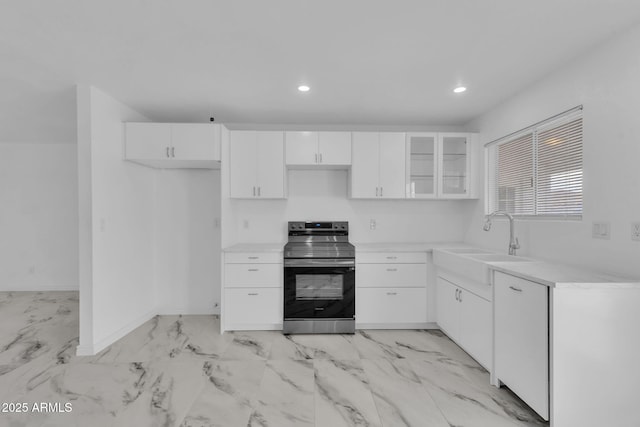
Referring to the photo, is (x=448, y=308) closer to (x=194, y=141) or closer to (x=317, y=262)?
(x=317, y=262)

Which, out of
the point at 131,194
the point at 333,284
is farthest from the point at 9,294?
the point at 333,284

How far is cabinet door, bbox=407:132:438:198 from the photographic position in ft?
11.1

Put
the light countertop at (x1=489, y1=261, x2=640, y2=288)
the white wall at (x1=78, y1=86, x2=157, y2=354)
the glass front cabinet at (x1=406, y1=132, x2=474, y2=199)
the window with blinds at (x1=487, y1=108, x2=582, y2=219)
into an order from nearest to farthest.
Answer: the light countertop at (x1=489, y1=261, x2=640, y2=288) → the window with blinds at (x1=487, y1=108, x2=582, y2=219) → the white wall at (x1=78, y1=86, x2=157, y2=354) → the glass front cabinet at (x1=406, y1=132, x2=474, y2=199)

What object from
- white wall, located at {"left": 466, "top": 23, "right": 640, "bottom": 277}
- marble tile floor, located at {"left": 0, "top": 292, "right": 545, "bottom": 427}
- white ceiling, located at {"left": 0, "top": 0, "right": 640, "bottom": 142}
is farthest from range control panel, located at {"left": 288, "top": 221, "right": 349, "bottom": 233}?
white wall, located at {"left": 466, "top": 23, "right": 640, "bottom": 277}

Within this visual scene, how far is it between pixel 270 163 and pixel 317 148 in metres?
0.57

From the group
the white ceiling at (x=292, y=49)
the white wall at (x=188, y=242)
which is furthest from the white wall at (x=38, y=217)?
the white wall at (x=188, y=242)

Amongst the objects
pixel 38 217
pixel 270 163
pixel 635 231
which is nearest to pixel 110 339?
pixel 270 163

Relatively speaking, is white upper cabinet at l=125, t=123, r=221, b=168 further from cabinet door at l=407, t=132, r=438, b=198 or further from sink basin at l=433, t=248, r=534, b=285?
sink basin at l=433, t=248, r=534, b=285

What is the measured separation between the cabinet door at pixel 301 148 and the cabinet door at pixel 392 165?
786mm

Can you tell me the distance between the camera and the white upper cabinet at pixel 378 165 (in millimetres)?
3326

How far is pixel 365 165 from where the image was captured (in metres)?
3.34

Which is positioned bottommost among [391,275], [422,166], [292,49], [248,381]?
[248,381]

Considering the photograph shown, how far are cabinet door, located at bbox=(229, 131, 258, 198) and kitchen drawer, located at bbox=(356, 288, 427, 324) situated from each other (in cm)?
173

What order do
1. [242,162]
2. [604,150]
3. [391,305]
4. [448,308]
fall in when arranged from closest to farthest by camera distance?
[604,150], [448,308], [391,305], [242,162]
